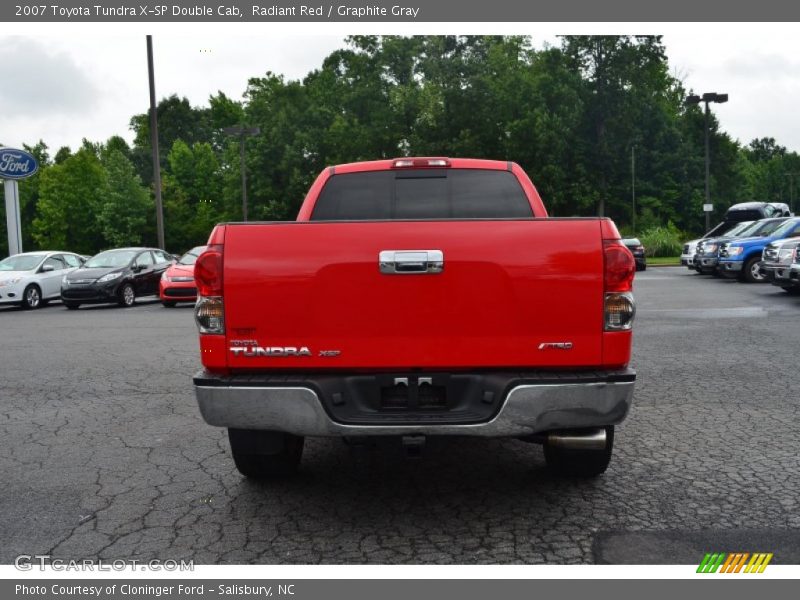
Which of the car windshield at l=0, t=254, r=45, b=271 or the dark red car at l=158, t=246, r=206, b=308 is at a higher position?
the car windshield at l=0, t=254, r=45, b=271

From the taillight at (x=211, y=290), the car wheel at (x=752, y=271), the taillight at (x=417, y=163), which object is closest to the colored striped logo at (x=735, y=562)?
the taillight at (x=211, y=290)

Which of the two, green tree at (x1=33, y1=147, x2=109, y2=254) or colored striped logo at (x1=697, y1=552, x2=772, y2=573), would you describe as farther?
green tree at (x1=33, y1=147, x2=109, y2=254)

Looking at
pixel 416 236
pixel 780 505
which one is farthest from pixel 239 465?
pixel 780 505

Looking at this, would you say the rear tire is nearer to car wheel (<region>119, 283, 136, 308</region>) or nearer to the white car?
car wheel (<region>119, 283, 136, 308</region>)

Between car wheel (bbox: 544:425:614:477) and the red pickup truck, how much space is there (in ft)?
2.64

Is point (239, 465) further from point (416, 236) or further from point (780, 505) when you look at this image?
point (780, 505)

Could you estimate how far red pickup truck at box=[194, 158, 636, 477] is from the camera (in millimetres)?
3840

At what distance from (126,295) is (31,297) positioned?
8.92 feet

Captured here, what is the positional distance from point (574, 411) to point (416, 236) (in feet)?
3.69

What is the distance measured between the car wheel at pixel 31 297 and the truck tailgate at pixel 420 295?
1937cm

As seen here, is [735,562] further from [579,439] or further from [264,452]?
[264,452]

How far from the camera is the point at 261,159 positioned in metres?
61.7

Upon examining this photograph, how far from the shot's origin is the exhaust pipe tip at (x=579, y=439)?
4.11 m

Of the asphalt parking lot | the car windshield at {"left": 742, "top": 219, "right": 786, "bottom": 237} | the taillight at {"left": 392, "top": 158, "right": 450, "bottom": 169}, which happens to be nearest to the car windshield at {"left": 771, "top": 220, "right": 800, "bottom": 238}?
the car windshield at {"left": 742, "top": 219, "right": 786, "bottom": 237}
